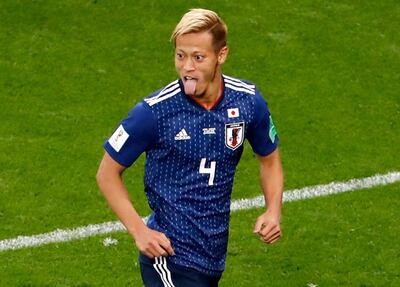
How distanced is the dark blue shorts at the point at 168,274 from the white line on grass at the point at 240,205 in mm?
3330

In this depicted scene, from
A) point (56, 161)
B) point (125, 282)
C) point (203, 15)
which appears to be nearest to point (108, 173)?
point (203, 15)

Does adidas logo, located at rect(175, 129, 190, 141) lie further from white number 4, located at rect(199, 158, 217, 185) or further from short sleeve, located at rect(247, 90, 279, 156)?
short sleeve, located at rect(247, 90, 279, 156)

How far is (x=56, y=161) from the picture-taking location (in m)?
11.6

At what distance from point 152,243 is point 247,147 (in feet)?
19.1

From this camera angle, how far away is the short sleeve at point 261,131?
6.84 metres

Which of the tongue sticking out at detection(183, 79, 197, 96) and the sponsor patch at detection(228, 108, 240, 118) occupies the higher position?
the tongue sticking out at detection(183, 79, 197, 96)

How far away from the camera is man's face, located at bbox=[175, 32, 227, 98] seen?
21.0 feet

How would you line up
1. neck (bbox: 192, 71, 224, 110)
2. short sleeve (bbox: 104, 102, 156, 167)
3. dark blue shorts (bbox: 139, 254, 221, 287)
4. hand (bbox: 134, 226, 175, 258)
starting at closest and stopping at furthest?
hand (bbox: 134, 226, 175, 258) → short sleeve (bbox: 104, 102, 156, 167) → neck (bbox: 192, 71, 224, 110) → dark blue shorts (bbox: 139, 254, 221, 287)

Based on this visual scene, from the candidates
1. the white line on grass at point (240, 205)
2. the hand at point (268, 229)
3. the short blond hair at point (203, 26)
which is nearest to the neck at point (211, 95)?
the short blond hair at point (203, 26)

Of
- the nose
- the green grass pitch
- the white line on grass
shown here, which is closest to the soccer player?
the nose

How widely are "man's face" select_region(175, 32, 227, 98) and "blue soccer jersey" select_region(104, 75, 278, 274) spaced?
0.17 m

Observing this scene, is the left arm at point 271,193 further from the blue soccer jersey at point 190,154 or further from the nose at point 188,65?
the nose at point 188,65

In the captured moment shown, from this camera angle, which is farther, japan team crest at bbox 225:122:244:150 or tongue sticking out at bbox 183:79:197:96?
japan team crest at bbox 225:122:244:150

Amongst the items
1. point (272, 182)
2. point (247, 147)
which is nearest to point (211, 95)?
point (272, 182)
